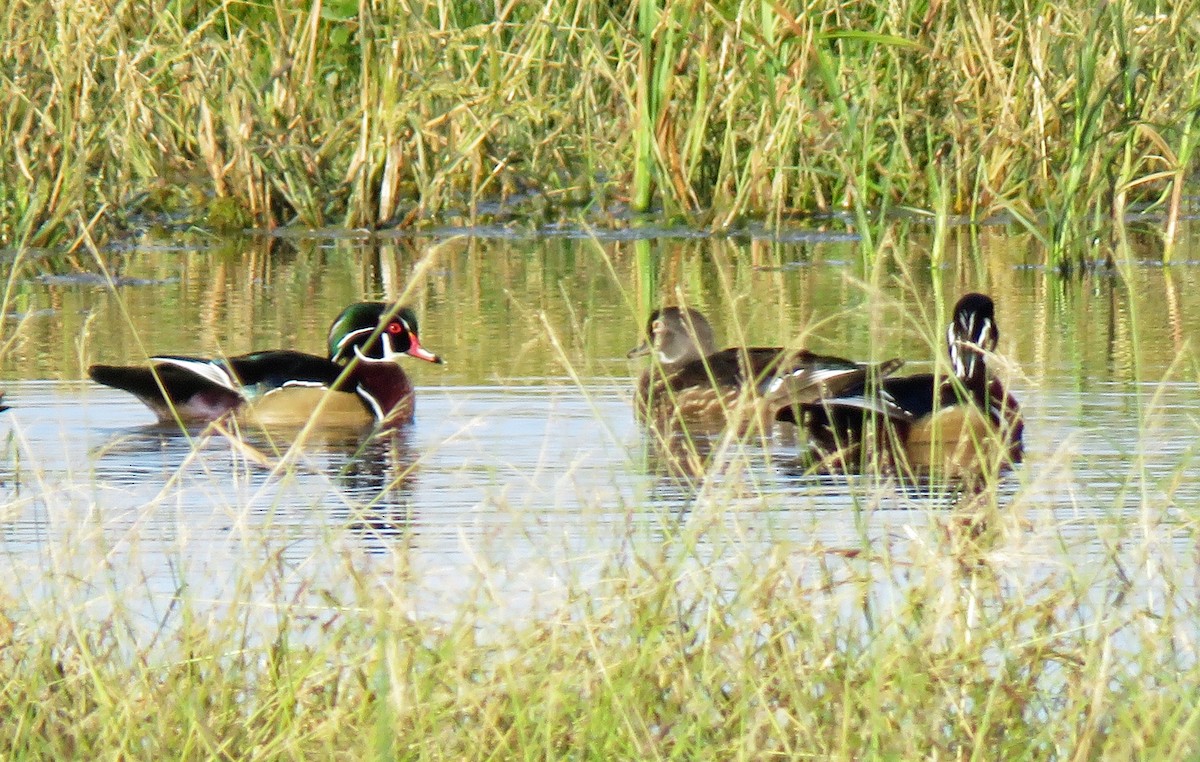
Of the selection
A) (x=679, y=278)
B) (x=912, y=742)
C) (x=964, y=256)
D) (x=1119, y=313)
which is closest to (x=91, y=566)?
(x=912, y=742)

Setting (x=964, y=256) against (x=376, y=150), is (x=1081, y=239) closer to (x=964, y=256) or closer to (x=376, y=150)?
(x=964, y=256)

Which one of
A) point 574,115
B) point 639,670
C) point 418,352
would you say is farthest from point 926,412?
point 574,115

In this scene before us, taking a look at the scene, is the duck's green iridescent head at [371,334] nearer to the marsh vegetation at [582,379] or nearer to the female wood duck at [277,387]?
the female wood duck at [277,387]

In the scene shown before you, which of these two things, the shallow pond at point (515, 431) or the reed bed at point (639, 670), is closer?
the reed bed at point (639, 670)

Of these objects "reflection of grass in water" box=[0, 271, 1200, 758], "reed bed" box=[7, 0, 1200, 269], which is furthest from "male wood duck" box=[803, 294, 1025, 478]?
"reed bed" box=[7, 0, 1200, 269]

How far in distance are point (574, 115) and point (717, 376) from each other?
19.6 feet

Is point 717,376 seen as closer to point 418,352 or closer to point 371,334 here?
point 418,352

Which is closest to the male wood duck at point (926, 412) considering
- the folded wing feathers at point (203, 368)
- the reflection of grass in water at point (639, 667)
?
the folded wing feathers at point (203, 368)

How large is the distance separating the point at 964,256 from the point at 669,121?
1.94 metres

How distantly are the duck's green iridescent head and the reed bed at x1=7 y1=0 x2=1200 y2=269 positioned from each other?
287 centimetres

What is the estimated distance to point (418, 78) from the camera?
12648mm

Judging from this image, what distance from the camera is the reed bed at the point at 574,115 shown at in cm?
1145

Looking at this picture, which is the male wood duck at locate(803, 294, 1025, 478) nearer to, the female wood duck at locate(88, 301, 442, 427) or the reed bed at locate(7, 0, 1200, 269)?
the female wood duck at locate(88, 301, 442, 427)

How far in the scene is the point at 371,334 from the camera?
834 centimetres
